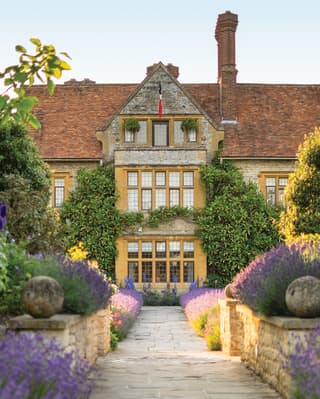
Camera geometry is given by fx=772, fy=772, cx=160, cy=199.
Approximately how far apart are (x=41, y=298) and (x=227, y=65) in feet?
81.7

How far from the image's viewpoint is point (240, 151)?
29438 mm

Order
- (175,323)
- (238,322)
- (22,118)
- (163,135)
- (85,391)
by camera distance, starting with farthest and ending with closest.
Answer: (163,135), (175,323), (238,322), (85,391), (22,118)

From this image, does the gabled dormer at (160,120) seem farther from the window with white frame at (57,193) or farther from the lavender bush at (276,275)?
the lavender bush at (276,275)

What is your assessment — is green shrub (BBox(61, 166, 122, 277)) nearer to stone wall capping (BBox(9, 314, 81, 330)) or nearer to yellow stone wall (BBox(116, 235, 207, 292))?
yellow stone wall (BBox(116, 235, 207, 292))

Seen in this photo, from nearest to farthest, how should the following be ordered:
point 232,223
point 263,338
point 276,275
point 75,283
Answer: point 276,275, point 75,283, point 263,338, point 232,223

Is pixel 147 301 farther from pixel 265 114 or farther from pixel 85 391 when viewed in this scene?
pixel 85 391

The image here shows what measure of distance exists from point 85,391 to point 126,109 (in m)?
23.7

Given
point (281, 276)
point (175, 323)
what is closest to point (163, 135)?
point (175, 323)

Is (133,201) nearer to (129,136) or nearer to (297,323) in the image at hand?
(129,136)

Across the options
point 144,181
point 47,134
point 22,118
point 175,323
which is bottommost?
point 175,323

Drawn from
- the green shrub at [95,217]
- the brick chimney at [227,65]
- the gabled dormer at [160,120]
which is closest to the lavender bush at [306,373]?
the green shrub at [95,217]

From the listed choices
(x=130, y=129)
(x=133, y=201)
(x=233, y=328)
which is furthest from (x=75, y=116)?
(x=233, y=328)

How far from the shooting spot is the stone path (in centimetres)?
759

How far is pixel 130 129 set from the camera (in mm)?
28781
